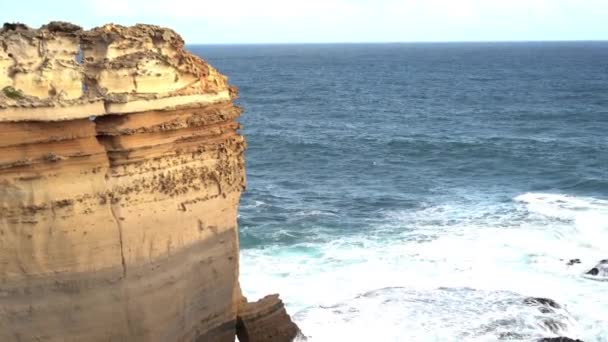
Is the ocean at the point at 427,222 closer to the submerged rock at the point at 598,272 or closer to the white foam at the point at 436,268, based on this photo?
the white foam at the point at 436,268

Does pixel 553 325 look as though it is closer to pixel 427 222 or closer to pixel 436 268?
pixel 436 268

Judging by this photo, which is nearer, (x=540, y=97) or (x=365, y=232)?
(x=365, y=232)

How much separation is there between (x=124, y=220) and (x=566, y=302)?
39.1 ft

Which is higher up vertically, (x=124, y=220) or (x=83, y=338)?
(x=124, y=220)

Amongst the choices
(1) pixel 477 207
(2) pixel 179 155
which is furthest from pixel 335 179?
(2) pixel 179 155

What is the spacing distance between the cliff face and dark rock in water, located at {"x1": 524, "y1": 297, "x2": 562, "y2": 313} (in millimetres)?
9033

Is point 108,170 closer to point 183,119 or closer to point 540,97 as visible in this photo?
point 183,119

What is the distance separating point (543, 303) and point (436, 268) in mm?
3581

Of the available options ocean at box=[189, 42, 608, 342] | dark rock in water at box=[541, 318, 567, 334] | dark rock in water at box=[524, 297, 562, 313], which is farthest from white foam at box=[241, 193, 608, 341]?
dark rock in water at box=[524, 297, 562, 313]

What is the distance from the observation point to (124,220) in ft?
34.5

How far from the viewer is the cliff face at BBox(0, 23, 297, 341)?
9.73 metres

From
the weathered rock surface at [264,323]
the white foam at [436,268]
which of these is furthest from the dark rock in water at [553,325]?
the weathered rock surface at [264,323]

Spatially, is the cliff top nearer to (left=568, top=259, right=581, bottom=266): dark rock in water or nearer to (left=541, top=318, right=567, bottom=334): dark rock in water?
(left=541, top=318, right=567, bottom=334): dark rock in water

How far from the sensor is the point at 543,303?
58.1 ft
